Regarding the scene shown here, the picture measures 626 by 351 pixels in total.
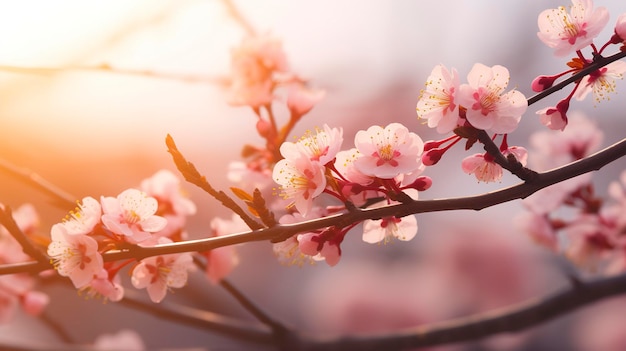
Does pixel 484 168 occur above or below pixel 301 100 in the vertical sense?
below

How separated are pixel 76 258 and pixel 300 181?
0.96ft

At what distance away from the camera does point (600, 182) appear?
4613mm

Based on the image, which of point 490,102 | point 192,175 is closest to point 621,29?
point 490,102

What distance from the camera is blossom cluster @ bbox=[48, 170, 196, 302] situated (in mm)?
732

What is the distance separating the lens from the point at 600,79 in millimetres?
773

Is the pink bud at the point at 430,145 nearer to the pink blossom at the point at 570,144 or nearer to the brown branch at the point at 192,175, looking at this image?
the brown branch at the point at 192,175

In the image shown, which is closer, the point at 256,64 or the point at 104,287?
the point at 104,287

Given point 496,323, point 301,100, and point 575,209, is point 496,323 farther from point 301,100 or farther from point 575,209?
point 301,100

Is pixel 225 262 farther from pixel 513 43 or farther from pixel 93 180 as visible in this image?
pixel 513 43

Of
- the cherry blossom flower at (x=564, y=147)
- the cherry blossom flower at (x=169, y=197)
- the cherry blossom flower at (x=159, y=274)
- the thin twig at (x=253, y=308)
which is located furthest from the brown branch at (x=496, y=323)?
the cherry blossom flower at (x=159, y=274)

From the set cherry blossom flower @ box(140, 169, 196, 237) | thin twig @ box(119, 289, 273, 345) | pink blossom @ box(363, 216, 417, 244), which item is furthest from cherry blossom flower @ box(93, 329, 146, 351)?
pink blossom @ box(363, 216, 417, 244)

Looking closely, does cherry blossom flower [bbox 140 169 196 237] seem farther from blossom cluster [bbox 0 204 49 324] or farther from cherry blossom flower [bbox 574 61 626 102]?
cherry blossom flower [bbox 574 61 626 102]

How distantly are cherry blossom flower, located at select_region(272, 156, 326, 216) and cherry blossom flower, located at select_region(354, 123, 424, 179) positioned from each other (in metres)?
0.06

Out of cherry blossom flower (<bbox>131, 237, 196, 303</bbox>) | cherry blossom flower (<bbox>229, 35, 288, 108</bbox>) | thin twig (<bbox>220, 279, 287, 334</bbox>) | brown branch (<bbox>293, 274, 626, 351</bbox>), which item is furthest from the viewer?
brown branch (<bbox>293, 274, 626, 351</bbox>)
